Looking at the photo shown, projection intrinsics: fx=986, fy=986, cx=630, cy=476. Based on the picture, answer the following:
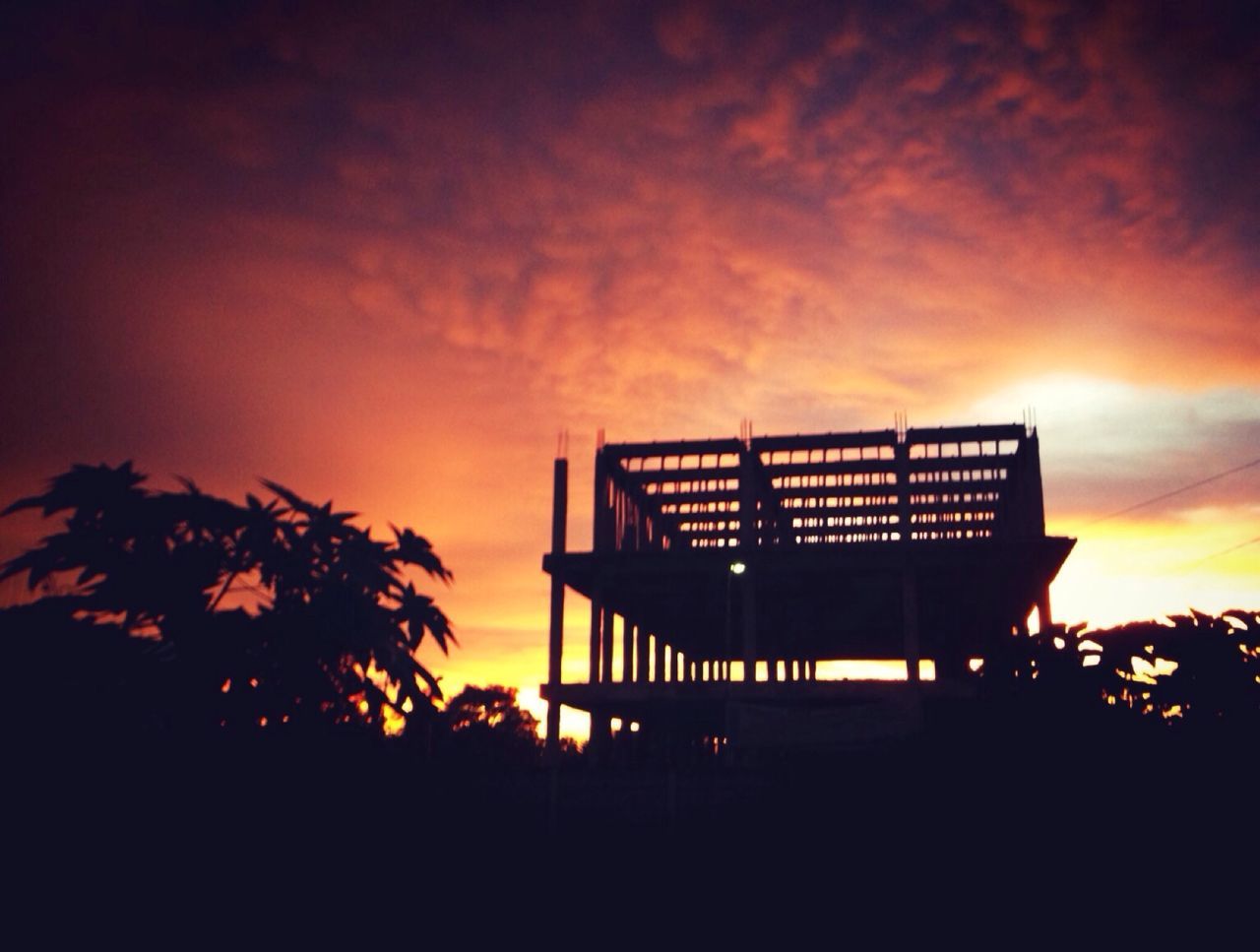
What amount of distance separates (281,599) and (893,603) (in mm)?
30318

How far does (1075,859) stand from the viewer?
9.34 metres

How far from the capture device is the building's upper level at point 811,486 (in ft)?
90.7

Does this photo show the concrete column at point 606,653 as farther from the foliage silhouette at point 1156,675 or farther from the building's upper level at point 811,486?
the foliage silhouette at point 1156,675

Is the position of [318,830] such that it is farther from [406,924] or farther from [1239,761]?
[1239,761]

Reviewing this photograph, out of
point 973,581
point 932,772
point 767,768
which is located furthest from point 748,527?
point 932,772

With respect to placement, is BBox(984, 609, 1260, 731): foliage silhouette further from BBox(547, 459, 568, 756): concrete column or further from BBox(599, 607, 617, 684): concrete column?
BBox(599, 607, 617, 684): concrete column

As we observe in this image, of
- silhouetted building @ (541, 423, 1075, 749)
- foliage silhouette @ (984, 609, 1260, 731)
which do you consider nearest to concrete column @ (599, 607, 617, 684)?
silhouetted building @ (541, 423, 1075, 749)

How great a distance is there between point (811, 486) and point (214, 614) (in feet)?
83.6

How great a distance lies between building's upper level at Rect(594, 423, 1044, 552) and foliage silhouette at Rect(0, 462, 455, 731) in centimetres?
2084

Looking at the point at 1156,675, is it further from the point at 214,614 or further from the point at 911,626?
the point at 911,626

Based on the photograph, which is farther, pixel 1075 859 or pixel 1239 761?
pixel 1075 859

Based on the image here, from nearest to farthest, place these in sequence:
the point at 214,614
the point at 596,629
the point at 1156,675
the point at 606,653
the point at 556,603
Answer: the point at 214,614 < the point at 1156,675 < the point at 556,603 < the point at 596,629 < the point at 606,653

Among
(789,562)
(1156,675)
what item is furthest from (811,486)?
(1156,675)

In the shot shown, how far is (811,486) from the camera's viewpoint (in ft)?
103
